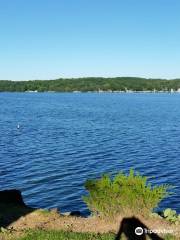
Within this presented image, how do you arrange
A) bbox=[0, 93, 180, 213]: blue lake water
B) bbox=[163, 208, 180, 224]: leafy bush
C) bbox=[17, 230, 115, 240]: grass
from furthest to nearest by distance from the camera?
bbox=[0, 93, 180, 213]: blue lake water < bbox=[163, 208, 180, 224]: leafy bush < bbox=[17, 230, 115, 240]: grass

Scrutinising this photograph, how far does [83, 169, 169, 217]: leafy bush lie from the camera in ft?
53.9

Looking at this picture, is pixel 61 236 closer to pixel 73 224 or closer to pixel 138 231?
pixel 73 224

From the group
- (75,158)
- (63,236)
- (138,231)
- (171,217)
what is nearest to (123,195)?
(138,231)

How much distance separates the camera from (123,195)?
16484mm

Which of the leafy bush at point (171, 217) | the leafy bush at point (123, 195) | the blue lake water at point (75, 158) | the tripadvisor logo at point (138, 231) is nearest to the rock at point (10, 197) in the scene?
the leafy bush at point (123, 195)

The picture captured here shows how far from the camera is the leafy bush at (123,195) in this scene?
53.9 ft

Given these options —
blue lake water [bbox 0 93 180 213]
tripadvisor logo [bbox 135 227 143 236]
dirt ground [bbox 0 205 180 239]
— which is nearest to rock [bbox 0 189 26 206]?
dirt ground [bbox 0 205 180 239]

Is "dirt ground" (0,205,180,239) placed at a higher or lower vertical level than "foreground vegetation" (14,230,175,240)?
lower

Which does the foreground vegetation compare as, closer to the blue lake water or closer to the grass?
the grass

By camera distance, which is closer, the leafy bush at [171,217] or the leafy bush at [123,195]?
the leafy bush at [123,195]

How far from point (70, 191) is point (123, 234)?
1759 centimetres

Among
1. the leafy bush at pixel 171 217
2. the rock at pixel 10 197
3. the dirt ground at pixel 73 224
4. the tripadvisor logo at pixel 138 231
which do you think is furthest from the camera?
the rock at pixel 10 197

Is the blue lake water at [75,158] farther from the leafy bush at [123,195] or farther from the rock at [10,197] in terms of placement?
the leafy bush at [123,195]

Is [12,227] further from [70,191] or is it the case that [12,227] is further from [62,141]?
[62,141]
